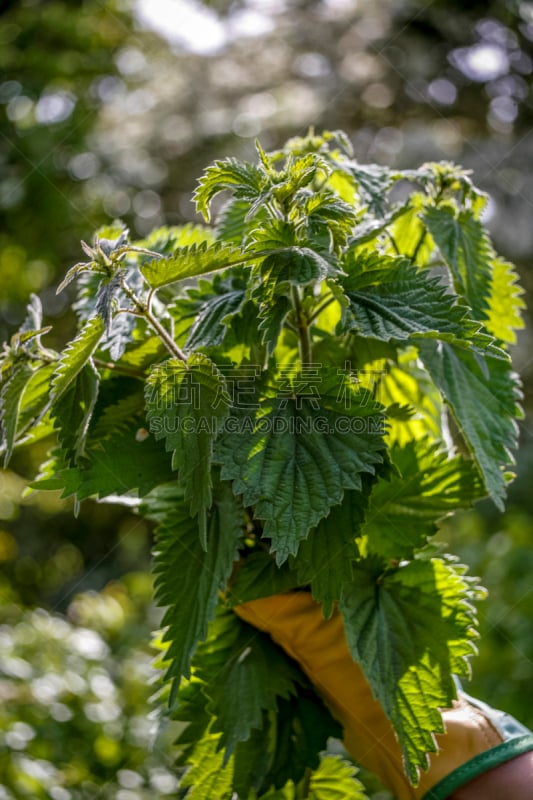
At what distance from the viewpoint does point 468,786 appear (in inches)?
25.1

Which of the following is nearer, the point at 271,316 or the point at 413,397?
the point at 271,316

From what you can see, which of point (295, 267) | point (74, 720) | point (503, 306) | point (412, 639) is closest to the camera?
point (295, 267)

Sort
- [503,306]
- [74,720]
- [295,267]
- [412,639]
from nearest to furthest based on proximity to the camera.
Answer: [295,267]
[412,639]
[503,306]
[74,720]

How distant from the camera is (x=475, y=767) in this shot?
25.1 inches

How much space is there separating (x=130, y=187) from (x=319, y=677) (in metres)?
3.86

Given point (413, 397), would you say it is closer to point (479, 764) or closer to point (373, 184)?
point (373, 184)

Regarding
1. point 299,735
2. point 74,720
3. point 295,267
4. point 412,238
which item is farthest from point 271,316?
point 74,720

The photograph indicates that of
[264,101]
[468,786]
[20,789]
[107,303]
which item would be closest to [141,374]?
[107,303]

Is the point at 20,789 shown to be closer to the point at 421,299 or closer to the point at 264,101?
the point at 421,299

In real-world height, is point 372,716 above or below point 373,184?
below

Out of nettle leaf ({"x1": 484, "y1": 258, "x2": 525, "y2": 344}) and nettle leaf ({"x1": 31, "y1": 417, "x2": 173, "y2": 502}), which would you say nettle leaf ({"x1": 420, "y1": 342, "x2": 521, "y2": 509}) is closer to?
nettle leaf ({"x1": 484, "y1": 258, "x2": 525, "y2": 344})

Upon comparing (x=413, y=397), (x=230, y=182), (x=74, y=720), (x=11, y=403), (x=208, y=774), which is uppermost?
(x=230, y=182)

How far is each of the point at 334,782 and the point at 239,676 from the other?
0.50 ft

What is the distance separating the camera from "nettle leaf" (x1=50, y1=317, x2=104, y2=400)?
0.56 meters
